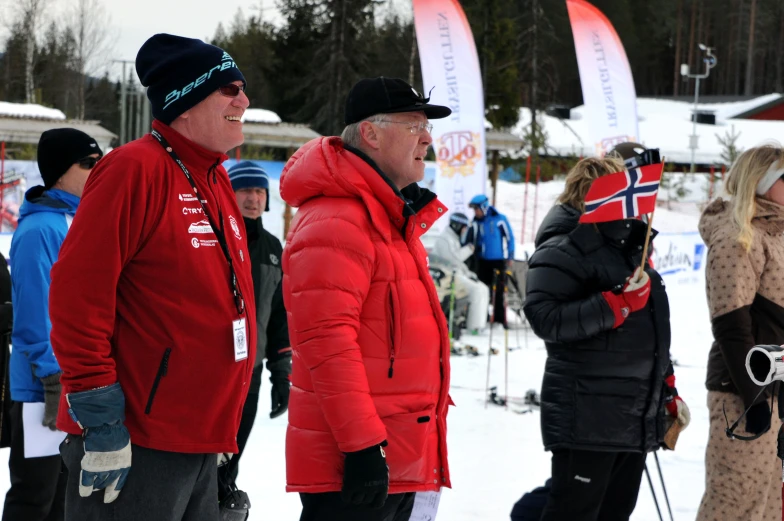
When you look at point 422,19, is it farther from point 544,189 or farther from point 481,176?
point 544,189

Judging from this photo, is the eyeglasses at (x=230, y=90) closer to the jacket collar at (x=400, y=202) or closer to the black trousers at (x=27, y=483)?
the jacket collar at (x=400, y=202)

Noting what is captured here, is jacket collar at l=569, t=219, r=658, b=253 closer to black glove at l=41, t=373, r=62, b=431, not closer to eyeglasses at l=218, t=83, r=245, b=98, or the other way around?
eyeglasses at l=218, t=83, r=245, b=98

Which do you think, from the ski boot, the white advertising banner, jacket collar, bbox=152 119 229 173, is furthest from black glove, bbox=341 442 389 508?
the white advertising banner

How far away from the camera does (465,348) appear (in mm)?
9648

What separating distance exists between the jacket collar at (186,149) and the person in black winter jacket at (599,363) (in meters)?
1.55

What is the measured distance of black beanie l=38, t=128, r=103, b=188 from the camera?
3.08 metres

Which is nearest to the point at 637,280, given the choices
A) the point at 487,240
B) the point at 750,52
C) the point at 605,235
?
the point at 605,235

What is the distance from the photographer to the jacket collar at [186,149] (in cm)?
215

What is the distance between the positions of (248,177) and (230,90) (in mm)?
1846

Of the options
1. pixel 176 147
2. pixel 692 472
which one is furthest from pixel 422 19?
pixel 176 147

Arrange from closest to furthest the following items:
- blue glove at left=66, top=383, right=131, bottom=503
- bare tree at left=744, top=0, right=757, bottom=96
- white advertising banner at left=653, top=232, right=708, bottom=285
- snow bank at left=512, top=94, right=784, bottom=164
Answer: blue glove at left=66, top=383, right=131, bottom=503
white advertising banner at left=653, top=232, right=708, bottom=285
snow bank at left=512, top=94, right=784, bottom=164
bare tree at left=744, top=0, right=757, bottom=96

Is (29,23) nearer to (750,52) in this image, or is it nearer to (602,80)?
(602,80)

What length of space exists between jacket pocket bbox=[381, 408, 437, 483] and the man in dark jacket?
1.75m

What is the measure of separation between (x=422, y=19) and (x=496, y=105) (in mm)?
20111
